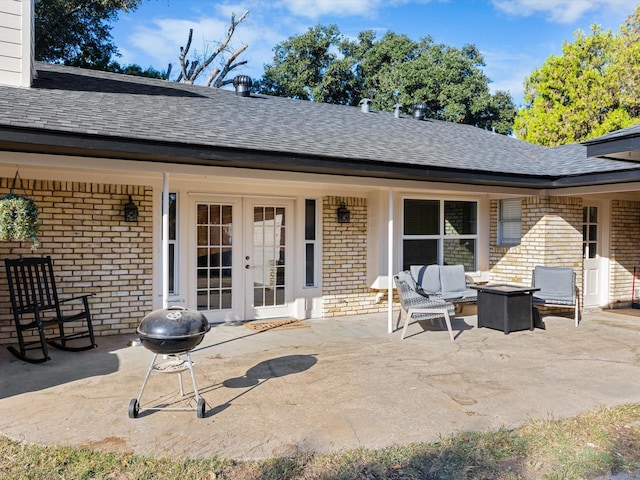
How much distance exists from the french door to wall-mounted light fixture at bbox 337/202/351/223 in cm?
86

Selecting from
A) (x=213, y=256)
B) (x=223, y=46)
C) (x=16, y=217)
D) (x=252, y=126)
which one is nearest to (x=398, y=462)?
(x=16, y=217)

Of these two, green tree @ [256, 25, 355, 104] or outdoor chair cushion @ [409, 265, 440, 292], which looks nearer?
outdoor chair cushion @ [409, 265, 440, 292]

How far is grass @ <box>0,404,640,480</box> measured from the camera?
9.88 feet

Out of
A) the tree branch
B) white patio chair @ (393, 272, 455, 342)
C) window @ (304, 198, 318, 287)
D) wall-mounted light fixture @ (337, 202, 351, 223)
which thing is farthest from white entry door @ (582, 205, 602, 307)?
the tree branch

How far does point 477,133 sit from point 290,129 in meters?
6.12

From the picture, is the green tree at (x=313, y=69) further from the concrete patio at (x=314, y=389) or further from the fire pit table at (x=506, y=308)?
the concrete patio at (x=314, y=389)

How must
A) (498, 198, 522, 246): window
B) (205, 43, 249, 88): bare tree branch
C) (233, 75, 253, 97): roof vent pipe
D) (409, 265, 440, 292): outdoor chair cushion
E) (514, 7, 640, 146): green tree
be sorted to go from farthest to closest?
(205, 43, 249, 88): bare tree branch
(514, 7, 640, 146): green tree
(233, 75, 253, 97): roof vent pipe
(498, 198, 522, 246): window
(409, 265, 440, 292): outdoor chair cushion

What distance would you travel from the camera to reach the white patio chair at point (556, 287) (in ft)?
25.5

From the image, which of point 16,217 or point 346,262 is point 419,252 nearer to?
point 346,262

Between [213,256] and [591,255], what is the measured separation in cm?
741

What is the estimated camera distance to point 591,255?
9578 mm

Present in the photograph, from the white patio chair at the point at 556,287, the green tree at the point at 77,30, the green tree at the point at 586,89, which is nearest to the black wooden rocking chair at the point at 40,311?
the white patio chair at the point at 556,287

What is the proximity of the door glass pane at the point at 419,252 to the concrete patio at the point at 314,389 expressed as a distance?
6.75 ft

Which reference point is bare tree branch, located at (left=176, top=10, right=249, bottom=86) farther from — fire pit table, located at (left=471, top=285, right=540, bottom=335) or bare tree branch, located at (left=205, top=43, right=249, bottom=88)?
fire pit table, located at (left=471, top=285, right=540, bottom=335)
